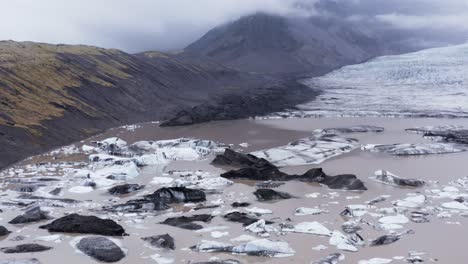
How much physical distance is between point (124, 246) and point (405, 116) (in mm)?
37848

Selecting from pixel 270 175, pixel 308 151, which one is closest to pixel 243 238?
pixel 270 175

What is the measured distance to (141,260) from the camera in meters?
12.0

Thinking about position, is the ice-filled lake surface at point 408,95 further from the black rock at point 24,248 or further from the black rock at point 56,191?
the black rock at point 24,248

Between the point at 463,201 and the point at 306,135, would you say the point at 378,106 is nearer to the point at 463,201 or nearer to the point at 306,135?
the point at 306,135

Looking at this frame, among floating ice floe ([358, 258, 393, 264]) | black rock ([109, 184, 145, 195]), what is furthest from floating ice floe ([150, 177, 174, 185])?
floating ice floe ([358, 258, 393, 264])

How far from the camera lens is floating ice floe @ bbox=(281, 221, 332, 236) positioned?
1351cm

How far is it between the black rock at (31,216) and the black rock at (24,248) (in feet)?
7.59

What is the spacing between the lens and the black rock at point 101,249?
12.1m

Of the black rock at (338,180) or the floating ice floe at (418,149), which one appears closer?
the black rock at (338,180)

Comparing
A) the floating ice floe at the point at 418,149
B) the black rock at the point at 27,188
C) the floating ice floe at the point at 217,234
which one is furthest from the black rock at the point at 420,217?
the black rock at the point at 27,188

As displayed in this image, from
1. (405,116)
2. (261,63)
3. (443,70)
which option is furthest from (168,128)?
(261,63)

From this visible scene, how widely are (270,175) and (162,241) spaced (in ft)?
28.8

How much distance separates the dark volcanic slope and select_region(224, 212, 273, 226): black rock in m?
13.8

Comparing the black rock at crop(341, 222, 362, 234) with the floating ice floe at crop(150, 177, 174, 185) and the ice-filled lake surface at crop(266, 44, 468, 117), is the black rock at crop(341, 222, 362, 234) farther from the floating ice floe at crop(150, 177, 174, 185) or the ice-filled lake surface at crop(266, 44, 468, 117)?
the ice-filled lake surface at crop(266, 44, 468, 117)
